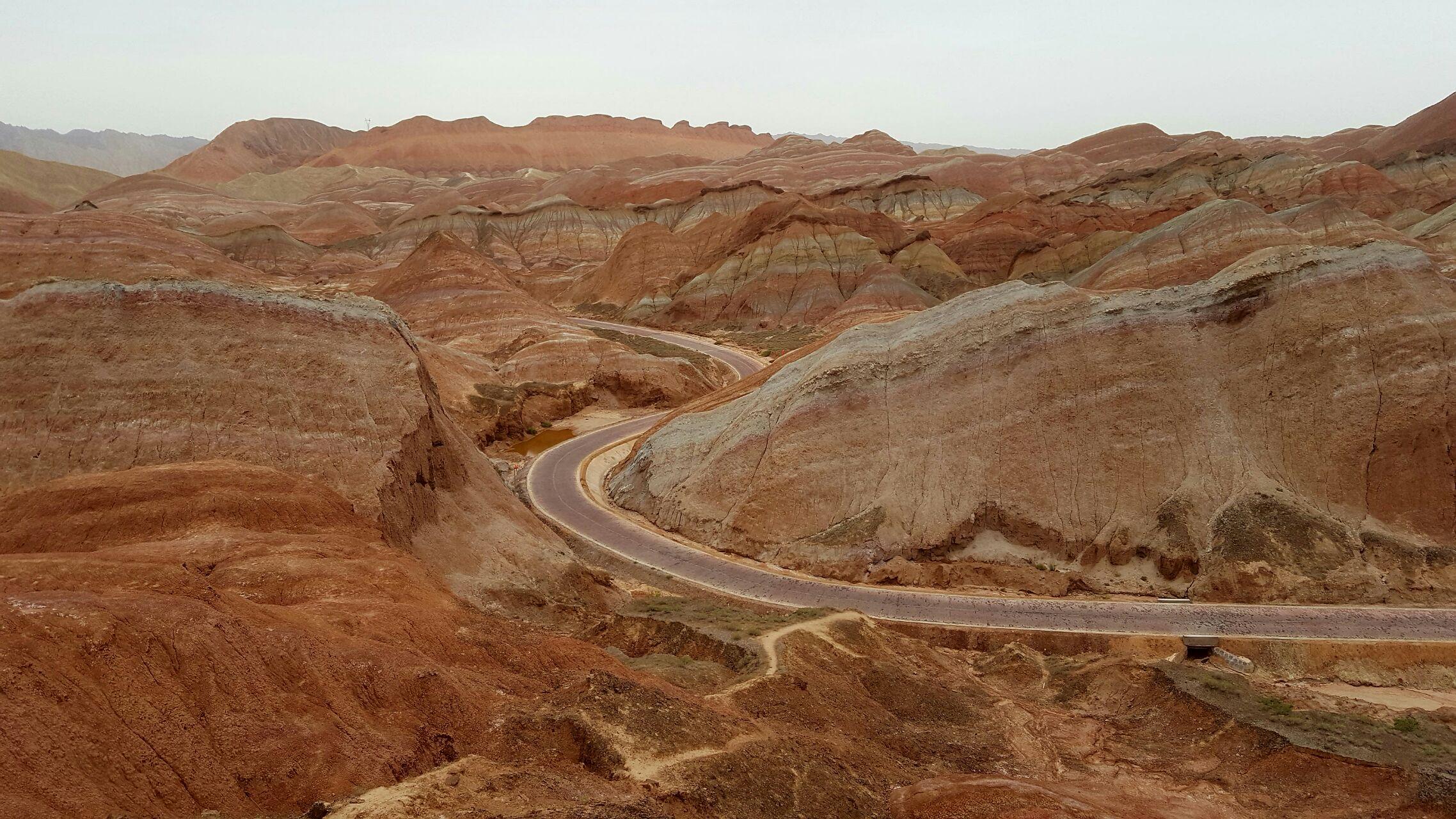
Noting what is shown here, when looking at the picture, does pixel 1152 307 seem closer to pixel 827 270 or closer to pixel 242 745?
pixel 242 745

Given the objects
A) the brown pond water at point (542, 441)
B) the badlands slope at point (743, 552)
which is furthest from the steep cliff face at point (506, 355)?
the brown pond water at point (542, 441)

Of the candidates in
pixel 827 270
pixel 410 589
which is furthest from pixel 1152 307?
pixel 827 270

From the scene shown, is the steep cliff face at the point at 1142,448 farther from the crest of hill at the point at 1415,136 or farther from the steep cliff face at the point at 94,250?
the crest of hill at the point at 1415,136

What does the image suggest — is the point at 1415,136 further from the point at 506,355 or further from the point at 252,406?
the point at 252,406

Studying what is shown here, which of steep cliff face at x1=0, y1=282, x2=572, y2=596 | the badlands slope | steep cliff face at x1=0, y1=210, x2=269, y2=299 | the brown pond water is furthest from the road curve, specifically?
steep cliff face at x1=0, y1=210, x2=269, y2=299

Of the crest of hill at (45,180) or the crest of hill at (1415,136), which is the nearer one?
the crest of hill at (1415,136)

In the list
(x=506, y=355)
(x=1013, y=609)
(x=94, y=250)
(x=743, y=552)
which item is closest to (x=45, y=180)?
(x=94, y=250)
